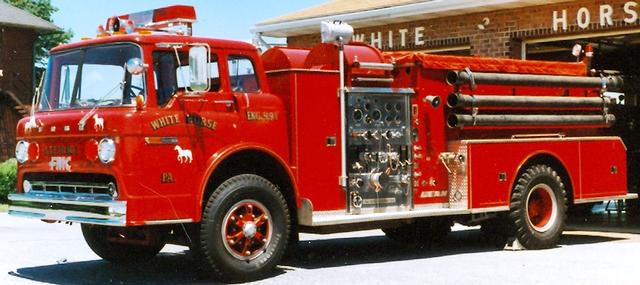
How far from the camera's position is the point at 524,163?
1126cm

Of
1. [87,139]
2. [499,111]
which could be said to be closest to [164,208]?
[87,139]

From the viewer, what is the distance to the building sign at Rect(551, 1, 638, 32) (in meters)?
13.2

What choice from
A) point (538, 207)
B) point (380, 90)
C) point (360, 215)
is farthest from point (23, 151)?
point (538, 207)

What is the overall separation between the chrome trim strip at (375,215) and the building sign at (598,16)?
405 centimetres

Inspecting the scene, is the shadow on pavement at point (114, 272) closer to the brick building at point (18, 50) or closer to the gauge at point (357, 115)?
the gauge at point (357, 115)

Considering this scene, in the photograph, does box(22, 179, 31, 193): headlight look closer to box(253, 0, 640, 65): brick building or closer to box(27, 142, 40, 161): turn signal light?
box(27, 142, 40, 161): turn signal light

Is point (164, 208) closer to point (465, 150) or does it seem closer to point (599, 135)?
point (465, 150)

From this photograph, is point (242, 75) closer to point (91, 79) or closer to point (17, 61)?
point (91, 79)

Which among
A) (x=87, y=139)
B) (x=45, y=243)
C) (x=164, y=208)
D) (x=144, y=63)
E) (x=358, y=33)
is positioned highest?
(x=358, y=33)

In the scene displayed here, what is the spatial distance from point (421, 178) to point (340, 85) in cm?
159

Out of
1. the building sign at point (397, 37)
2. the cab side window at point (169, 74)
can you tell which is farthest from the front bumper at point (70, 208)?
the building sign at point (397, 37)

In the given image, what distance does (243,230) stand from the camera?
8656 millimetres

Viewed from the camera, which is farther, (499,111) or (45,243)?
(45,243)

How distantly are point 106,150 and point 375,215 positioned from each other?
308 centimetres
